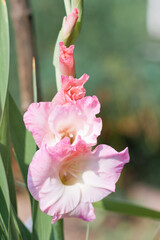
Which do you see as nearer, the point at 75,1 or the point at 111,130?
the point at 75,1

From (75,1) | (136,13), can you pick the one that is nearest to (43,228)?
(75,1)

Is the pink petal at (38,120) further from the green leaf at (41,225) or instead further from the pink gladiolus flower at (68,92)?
the green leaf at (41,225)

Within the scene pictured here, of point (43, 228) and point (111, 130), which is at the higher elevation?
point (43, 228)

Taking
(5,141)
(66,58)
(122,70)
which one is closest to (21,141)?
(5,141)

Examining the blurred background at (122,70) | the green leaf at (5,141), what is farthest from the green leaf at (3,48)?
the blurred background at (122,70)

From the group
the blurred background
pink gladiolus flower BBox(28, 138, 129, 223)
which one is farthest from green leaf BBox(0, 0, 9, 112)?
the blurred background

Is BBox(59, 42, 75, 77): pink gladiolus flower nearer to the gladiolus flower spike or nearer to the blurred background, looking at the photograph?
the gladiolus flower spike

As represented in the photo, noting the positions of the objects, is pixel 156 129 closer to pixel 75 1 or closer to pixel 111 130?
pixel 111 130
